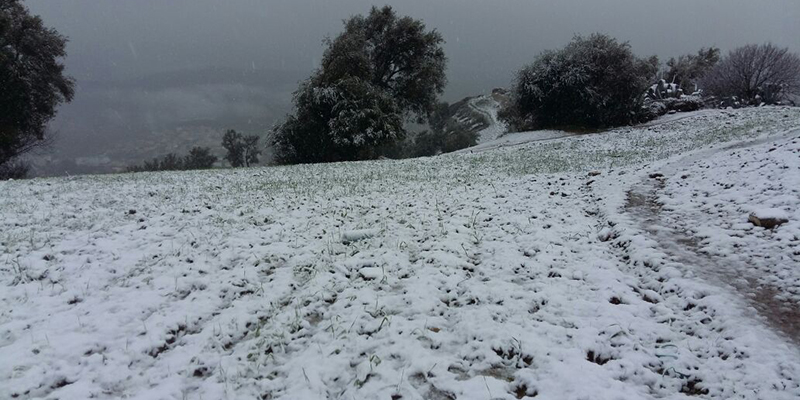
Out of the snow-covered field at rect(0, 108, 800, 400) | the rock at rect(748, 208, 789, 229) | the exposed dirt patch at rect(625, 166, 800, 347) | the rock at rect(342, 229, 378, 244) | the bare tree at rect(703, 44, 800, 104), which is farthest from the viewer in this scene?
the bare tree at rect(703, 44, 800, 104)

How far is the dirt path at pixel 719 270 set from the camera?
14.6 ft

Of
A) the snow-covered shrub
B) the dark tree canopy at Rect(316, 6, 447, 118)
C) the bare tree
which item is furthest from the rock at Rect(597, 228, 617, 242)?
the bare tree

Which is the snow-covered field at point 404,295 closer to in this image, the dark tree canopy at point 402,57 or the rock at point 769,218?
the rock at point 769,218

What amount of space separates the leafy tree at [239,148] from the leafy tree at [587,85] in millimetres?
49059

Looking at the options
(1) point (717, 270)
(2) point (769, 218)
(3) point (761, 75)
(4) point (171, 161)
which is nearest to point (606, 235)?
(1) point (717, 270)

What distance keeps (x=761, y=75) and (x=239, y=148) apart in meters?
73.3

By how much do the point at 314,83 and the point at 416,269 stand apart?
27.4m

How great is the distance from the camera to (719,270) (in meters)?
5.68

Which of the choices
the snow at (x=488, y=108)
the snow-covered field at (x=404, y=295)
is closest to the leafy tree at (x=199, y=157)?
the snow at (x=488, y=108)

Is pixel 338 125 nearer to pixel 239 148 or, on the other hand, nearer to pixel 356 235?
pixel 356 235

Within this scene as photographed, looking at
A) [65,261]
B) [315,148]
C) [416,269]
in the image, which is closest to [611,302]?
[416,269]

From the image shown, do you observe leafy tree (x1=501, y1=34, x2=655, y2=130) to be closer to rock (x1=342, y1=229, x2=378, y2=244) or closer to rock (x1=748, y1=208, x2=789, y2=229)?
rock (x1=748, y1=208, x2=789, y2=229)

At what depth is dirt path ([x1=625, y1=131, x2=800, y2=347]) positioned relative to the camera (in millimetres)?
4457

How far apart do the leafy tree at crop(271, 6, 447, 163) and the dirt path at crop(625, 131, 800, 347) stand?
21.4 meters
